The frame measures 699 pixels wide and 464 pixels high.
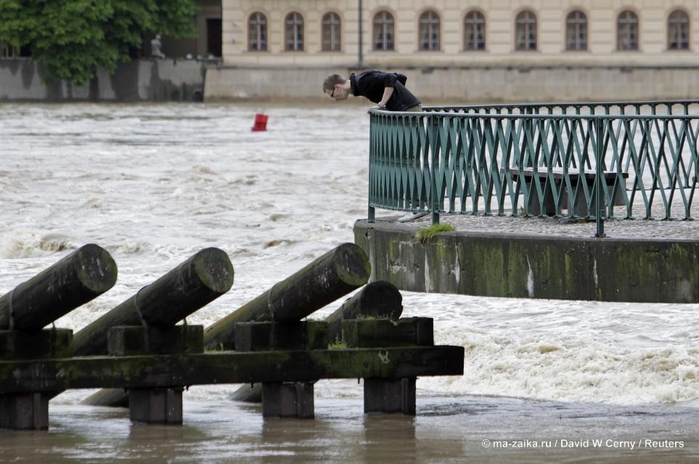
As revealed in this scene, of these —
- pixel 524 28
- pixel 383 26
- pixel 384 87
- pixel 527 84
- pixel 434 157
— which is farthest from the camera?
pixel 383 26

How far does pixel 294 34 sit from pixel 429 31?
18.2 feet

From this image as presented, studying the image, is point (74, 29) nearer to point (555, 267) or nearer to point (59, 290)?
point (59, 290)

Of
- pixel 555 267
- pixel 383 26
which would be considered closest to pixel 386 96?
pixel 555 267

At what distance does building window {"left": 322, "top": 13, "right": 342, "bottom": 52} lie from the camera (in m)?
72.9

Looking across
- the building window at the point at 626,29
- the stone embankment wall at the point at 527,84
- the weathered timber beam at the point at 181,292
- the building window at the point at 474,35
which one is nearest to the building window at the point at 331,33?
the stone embankment wall at the point at 527,84

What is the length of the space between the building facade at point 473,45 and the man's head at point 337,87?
57.3 meters

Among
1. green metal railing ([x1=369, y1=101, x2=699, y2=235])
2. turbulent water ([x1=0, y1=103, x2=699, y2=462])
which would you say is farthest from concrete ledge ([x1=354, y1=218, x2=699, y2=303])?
turbulent water ([x1=0, y1=103, x2=699, y2=462])

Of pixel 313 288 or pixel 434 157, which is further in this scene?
pixel 434 157

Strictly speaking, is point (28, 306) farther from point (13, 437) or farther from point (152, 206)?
point (152, 206)

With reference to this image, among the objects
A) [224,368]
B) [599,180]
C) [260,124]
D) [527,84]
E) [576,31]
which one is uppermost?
[576,31]

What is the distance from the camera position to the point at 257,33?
73688mm

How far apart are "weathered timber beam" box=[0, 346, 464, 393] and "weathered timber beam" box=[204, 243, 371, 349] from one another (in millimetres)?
267

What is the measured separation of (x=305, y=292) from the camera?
10.3 m

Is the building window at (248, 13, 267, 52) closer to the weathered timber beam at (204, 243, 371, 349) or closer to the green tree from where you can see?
the green tree
